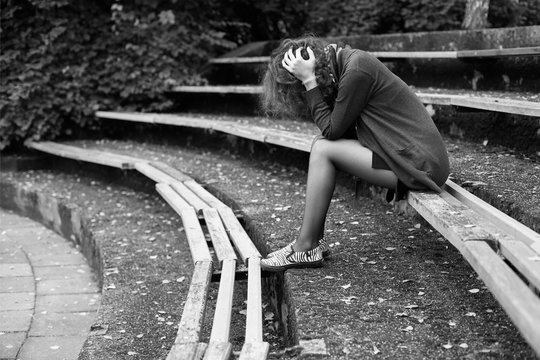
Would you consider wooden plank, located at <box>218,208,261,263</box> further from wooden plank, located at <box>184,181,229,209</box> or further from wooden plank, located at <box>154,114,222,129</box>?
wooden plank, located at <box>154,114,222,129</box>

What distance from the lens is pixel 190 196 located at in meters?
4.85

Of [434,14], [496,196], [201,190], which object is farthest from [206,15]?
[496,196]

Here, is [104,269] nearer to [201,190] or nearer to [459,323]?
Result: [201,190]

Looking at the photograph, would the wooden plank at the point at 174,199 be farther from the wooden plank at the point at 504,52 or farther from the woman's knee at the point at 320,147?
the wooden plank at the point at 504,52

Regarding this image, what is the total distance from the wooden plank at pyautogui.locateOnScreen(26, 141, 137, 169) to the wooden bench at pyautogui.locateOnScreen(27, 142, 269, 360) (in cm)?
2

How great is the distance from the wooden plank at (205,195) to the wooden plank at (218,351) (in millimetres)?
2064

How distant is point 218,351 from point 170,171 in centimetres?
346

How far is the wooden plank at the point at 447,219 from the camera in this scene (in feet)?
8.64

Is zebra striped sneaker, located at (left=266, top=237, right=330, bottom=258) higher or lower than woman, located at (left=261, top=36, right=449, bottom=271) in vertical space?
lower

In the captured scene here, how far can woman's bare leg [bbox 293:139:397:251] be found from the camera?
3311 millimetres

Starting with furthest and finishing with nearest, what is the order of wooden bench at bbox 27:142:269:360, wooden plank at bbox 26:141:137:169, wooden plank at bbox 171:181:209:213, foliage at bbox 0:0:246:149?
foliage at bbox 0:0:246:149
wooden plank at bbox 26:141:137:169
wooden plank at bbox 171:181:209:213
wooden bench at bbox 27:142:269:360

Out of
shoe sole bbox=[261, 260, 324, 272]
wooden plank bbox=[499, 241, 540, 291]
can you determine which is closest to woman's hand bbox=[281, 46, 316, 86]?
shoe sole bbox=[261, 260, 324, 272]

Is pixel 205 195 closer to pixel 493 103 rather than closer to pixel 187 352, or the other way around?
pixel 493 103

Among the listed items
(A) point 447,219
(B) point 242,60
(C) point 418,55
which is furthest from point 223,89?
(A) point 447,219
